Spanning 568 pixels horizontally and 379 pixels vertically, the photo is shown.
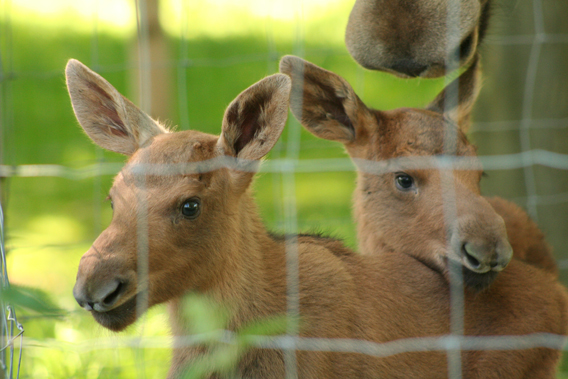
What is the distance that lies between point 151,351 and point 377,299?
6.05ft

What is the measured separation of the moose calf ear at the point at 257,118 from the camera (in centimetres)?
272

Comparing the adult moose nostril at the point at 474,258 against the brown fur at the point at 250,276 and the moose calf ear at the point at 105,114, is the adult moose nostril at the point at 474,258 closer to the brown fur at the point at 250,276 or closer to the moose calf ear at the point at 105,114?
the brown fur at the point at 250,276

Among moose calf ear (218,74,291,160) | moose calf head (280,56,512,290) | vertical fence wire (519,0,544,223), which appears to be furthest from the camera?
vertical fence wire (519,0,544,223)

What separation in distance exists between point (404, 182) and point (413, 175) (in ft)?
0.27

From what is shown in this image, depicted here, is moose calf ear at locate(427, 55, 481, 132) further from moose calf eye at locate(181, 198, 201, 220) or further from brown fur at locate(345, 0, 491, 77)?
moose calf eye at locate(181, 198, 201, 220)

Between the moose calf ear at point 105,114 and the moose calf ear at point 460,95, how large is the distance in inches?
71.5

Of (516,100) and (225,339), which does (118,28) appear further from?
(225,339)

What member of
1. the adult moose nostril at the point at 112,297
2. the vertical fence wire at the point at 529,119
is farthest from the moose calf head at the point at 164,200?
the vertical fence wire at the point at 529,119

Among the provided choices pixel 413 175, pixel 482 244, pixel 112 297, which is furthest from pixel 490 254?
pixel 112 297

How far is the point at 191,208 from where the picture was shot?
2.63 meters

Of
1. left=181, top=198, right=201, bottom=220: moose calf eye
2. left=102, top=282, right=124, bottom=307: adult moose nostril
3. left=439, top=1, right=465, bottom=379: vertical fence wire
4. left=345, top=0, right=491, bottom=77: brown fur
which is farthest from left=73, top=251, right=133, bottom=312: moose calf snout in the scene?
left=345, top=0, right=491, bottom=77: brown fur

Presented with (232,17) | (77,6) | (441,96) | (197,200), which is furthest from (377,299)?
(77,6)

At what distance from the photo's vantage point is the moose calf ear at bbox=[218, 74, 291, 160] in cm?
272

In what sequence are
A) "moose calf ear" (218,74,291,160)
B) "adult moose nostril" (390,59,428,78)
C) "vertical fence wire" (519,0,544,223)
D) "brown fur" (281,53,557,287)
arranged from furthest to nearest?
1. "vertical fence wire" (519,0,544,223)
2. "adult moose nostril" (390,59,428,78)
3. "brown fur" (281,53,557,287)
4. "moose calf ear" (218,74,291,160)
